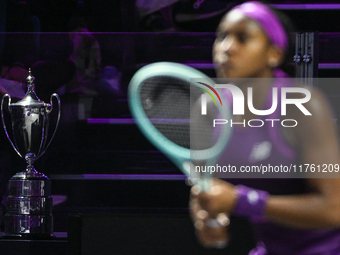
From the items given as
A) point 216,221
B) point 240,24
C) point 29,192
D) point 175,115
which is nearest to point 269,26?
point 240,24

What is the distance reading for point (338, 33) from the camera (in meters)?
2.58

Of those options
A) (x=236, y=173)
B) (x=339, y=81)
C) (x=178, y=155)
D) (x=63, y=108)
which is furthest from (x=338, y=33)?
(x=178, y=155)

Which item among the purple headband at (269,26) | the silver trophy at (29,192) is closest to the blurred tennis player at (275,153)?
the purple headband at (269,26)

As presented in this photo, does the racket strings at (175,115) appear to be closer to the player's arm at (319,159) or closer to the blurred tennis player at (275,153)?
the blurred tennis player at (275,153)

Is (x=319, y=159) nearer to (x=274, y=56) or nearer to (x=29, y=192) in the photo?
(x=274, y=56)

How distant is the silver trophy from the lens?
1812mm

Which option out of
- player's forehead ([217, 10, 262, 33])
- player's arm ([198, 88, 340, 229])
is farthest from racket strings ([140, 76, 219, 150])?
player's arm ([198, 88, 340, 229])

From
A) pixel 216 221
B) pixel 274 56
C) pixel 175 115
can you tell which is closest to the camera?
pixel 216 221

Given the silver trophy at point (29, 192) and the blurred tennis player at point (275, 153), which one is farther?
the silver trophy at point (29, 192)

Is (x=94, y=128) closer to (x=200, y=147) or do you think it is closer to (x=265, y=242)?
(x=200, y=147)

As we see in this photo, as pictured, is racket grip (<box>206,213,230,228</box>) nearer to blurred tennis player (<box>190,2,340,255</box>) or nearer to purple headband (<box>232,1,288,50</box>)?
blurred tennis player (<box>190,2,340,255</box>)

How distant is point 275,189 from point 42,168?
1.93 metres

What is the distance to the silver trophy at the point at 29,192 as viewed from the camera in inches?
71.4

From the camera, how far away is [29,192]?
1.84m
